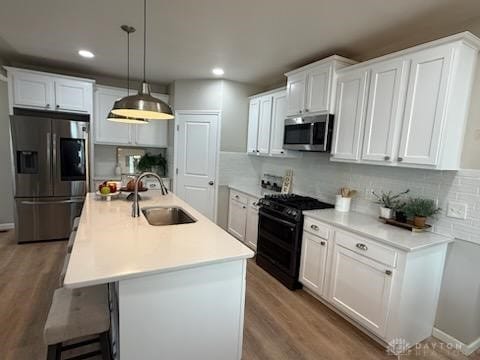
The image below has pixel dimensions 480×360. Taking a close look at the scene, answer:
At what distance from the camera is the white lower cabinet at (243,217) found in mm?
3817

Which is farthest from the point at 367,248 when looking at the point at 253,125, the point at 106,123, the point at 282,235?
the point at 106,123

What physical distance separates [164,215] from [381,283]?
2.00 meters

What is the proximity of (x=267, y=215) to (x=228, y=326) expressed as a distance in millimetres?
1757

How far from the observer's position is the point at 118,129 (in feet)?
15.0

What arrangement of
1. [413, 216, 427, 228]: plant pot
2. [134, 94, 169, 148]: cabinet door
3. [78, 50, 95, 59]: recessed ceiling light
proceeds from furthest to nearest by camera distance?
[134, 94, 169, 148]: cabinet door → [78, 50, 95, 59]: recessed ceiling light → [413, 216, 427, 228]: plant pot

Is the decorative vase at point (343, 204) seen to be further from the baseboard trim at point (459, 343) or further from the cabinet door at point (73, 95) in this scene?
the cabinet door at point (73, 95)

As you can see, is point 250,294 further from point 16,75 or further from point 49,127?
point 16,75

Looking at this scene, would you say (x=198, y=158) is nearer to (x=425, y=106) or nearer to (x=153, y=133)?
(x=153, y=133)

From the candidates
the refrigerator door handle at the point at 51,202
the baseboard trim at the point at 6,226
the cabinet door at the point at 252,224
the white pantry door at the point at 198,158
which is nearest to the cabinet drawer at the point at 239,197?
the cabinet door at the point at 252,224

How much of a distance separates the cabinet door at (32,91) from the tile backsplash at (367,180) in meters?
2.65

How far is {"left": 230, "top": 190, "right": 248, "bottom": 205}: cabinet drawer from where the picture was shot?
4066 millimetres

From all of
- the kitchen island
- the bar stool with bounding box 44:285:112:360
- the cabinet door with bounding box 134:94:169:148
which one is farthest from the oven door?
the cabinet door with bounding box 134:94:169:148

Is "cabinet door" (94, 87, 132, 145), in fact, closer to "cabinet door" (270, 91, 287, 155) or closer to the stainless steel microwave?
"cabinet door" (270, 91, 287, 155)

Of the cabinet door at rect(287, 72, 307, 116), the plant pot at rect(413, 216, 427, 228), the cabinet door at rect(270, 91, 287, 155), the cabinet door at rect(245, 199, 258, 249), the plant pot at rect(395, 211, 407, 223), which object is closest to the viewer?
the plant pot at rect(413, 216, 427, 228)
